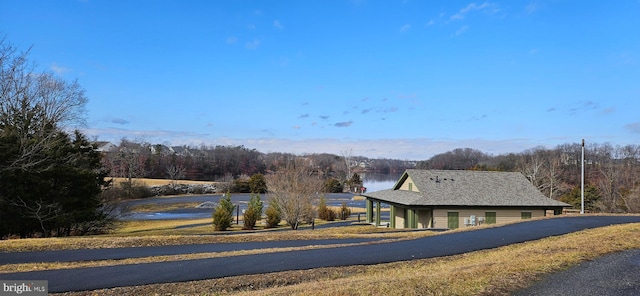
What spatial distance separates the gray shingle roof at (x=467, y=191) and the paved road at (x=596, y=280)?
62.8 feet

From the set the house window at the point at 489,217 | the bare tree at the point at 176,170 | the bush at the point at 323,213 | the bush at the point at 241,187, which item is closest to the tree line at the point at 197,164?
the bare tree at the point at 176,170

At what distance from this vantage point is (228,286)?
7.62 meters

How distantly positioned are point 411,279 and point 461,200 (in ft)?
76.2

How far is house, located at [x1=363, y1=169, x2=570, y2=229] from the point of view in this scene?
2792 centimetres

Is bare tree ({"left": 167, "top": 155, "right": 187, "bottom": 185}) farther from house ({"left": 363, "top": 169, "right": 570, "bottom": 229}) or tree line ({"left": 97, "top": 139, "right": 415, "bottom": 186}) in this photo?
house ({"left": 363, "top": 169, "right": 570, "bottom": 229})

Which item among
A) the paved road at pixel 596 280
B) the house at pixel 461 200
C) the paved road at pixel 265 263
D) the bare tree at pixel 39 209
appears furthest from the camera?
the house at pixel 461 200

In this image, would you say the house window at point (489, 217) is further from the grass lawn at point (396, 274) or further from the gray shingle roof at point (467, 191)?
the grass lawn at point (396, 274)

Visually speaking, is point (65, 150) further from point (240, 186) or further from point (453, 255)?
point (240, 186)

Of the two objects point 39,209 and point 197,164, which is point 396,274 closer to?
point 39,209

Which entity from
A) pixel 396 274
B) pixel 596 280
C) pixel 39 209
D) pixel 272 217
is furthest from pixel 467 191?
pixel 39 209

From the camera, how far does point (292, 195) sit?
1178 inches

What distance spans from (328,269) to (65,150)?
65.0 feet

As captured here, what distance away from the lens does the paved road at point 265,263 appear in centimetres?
798

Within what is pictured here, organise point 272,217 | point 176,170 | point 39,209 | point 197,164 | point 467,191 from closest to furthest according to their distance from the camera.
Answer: point 39,209 < point 272,217 < point 467,191 < point 176,170 < point 197,164
